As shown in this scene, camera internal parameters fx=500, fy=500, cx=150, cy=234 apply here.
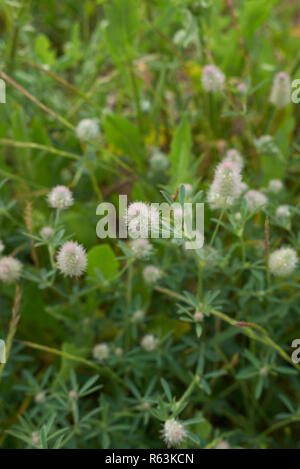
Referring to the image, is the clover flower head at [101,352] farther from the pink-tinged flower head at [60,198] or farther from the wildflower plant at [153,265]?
the pink-tinged flower head at [60,198]

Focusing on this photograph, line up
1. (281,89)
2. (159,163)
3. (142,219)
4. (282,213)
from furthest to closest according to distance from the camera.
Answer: (159,163), (281,89), (282,213), (142,219)

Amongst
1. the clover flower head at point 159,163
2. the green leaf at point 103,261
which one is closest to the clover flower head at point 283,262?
the green leaf at point 103,261

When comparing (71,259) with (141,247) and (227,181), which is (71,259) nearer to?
(141,247)

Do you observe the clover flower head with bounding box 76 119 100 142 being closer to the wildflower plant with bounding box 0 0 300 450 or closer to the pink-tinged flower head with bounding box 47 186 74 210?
the wildflower plant with bounding box 0 0 300 450

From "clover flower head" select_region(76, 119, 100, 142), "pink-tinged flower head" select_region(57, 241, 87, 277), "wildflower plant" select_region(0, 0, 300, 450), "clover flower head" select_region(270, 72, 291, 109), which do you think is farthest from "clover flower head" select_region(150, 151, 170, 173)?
"pink-tinged flower head" select_region(57, 241, 87, 277)

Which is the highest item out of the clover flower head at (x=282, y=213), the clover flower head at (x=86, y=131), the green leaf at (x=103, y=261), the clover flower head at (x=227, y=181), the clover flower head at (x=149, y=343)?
the clover flower head at (x=86, y=131)

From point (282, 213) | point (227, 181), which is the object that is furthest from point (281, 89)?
point (227, 181)
